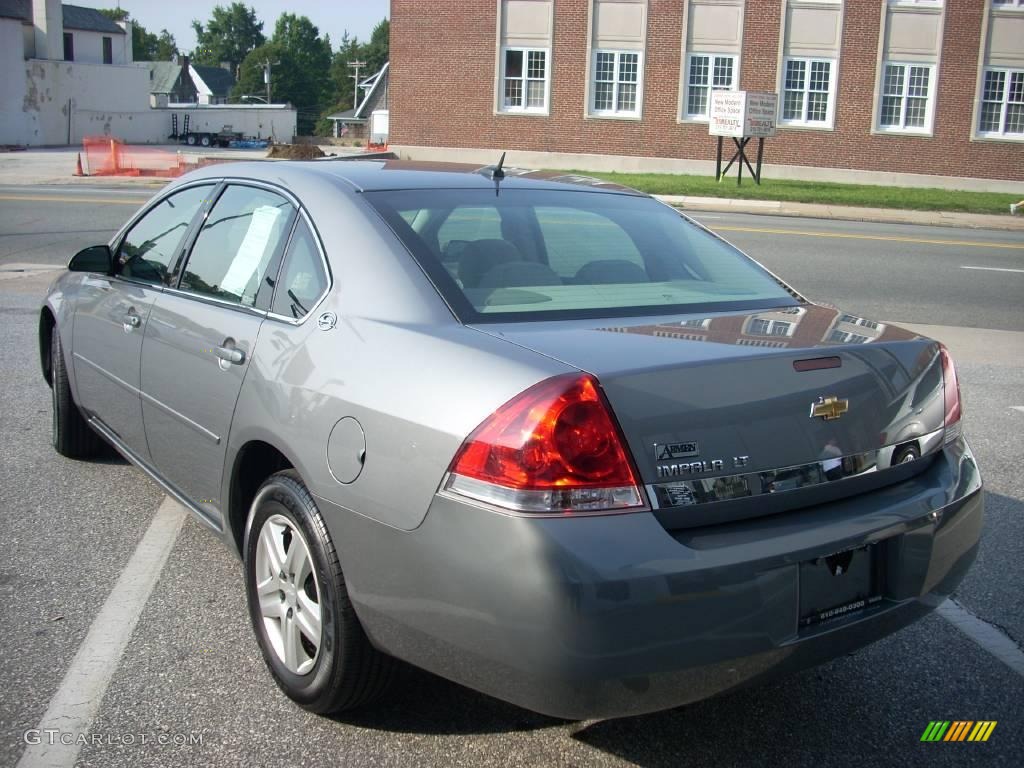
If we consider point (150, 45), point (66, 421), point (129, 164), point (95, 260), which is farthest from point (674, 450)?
point (150, 45)

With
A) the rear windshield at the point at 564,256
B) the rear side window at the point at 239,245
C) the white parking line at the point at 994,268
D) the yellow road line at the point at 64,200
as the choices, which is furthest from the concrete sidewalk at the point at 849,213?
the rear side window at the point at 239,245

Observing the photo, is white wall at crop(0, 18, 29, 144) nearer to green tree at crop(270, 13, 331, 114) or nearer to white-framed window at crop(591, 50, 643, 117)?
white-framed window at crop(591, 50, 643, 117)

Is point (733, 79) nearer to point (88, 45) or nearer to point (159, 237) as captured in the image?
point (159, 237)

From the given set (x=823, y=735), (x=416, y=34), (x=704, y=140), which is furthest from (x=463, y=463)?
(x=416, y=34)

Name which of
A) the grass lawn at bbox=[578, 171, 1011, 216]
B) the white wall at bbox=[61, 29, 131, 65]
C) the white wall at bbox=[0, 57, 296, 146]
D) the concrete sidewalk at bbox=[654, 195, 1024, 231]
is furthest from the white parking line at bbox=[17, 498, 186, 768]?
the white wall at bbox=[61, 29, 131, 65]

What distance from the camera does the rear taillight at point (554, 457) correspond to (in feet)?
7.77

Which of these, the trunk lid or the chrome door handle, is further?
the chrome door handle

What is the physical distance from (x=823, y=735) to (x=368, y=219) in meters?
2.06

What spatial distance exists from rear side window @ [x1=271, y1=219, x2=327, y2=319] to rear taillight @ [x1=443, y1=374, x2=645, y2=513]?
39.5 inches

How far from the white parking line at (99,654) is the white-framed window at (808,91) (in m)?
34.6

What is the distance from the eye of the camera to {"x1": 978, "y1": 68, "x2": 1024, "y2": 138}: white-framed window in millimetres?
34719

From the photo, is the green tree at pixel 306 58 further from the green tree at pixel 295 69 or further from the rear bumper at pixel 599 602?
the rear bumper at pixel 599 602

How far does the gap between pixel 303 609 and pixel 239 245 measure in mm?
1428

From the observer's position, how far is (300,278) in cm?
329
